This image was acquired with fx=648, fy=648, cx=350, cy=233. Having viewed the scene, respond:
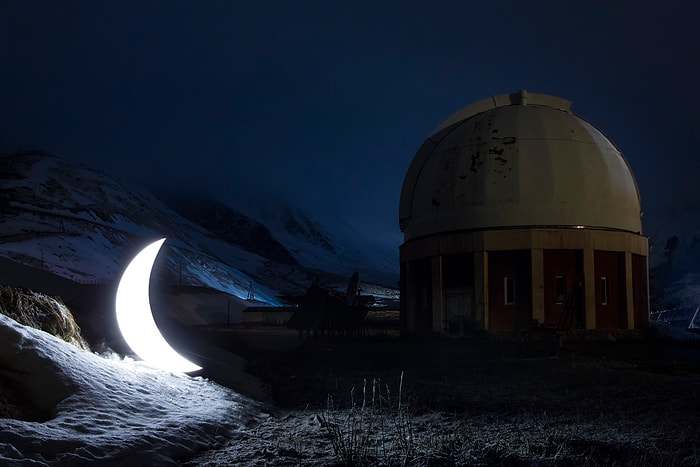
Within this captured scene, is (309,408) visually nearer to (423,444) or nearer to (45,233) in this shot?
(423,444)

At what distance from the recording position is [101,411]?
9.11 meters

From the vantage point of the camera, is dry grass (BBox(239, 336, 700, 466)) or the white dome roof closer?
dry grass (BBox(239, 336, 700, 466))

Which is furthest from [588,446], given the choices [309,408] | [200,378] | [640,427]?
[200,378]

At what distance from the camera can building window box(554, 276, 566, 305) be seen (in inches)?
1150

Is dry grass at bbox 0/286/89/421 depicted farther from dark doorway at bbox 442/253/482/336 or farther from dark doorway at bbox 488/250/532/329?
dark doorway at bbox 488/250/532/329

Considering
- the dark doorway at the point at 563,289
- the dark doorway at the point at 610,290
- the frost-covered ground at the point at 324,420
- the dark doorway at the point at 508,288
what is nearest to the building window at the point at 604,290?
the dark doorway at the point at 610,290

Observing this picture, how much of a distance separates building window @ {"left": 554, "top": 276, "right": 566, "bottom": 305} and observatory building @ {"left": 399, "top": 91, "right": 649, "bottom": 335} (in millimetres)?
45

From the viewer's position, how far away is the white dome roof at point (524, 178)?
→ 2998cm

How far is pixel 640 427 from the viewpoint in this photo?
34.6 ft

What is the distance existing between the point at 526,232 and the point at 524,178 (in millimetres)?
2705

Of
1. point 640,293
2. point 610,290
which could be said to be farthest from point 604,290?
point 640,293

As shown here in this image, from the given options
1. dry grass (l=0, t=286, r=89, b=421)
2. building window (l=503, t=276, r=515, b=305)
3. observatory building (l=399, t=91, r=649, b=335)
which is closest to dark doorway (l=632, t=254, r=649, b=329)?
observatory building (l=399, t=91, r=649, b=335)

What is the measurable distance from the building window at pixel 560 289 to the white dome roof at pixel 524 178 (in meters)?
2.47

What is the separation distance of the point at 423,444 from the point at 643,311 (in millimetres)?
26698
